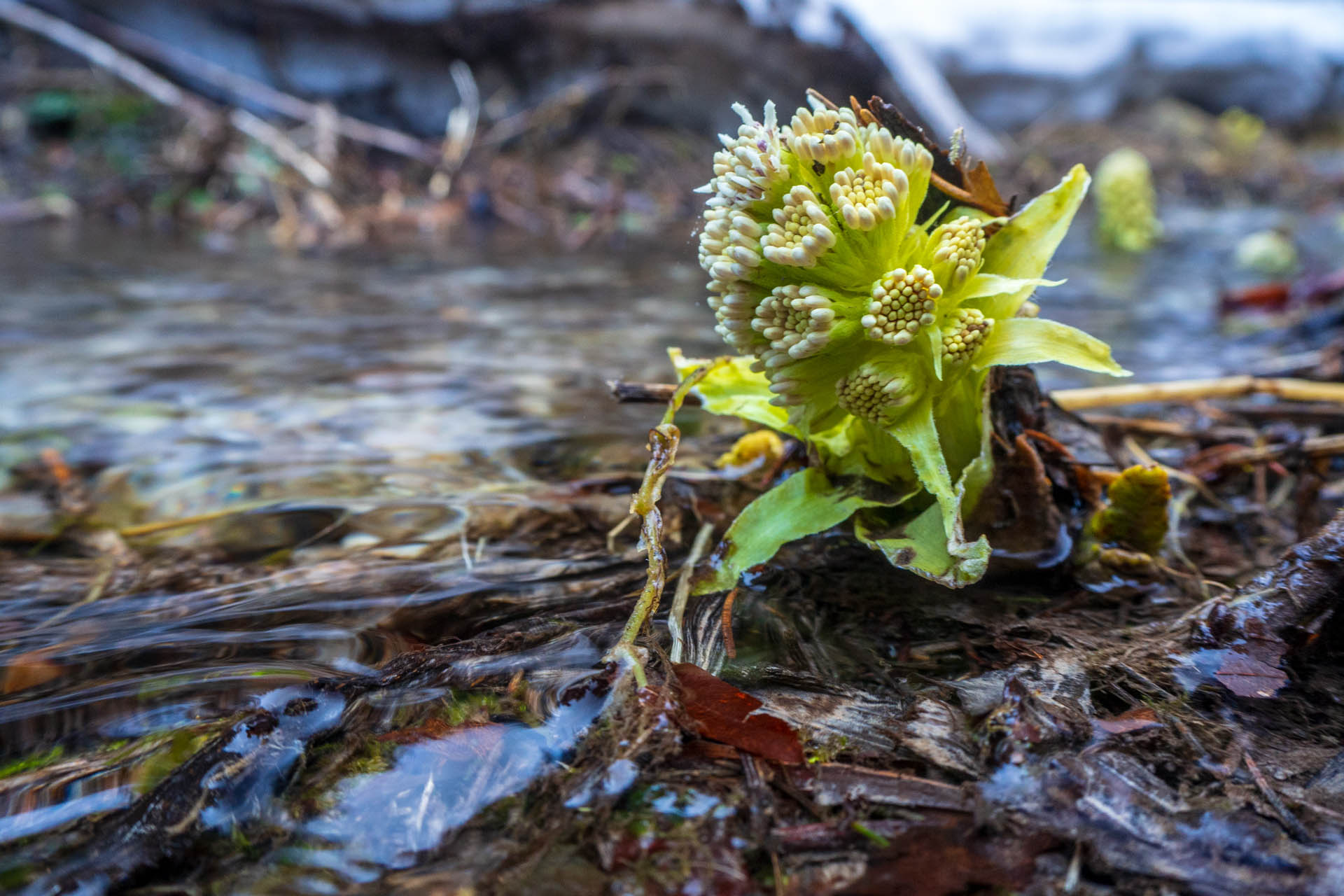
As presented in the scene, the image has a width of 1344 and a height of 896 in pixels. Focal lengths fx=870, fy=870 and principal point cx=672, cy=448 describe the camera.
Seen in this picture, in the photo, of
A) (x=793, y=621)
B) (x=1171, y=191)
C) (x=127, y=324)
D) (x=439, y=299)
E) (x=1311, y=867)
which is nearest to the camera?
(x=1311, y=867)

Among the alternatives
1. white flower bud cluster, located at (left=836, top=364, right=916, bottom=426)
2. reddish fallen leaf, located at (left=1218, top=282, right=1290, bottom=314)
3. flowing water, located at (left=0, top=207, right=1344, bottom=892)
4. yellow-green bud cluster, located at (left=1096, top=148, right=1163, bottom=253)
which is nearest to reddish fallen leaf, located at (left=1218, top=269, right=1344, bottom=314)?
reddish fallen leaf, located at (left=1218, top=282, right=1290, bottom=314)

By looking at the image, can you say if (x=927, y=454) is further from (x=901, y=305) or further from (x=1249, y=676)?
(x=1249, y=676)

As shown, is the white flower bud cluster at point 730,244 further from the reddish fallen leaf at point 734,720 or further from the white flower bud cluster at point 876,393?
the reddish fallen leaf at point 734,720

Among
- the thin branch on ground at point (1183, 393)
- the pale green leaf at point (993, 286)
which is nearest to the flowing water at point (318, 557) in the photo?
the pale green leaf at point (993, 286)

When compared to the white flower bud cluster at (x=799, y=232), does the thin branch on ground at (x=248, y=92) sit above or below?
above

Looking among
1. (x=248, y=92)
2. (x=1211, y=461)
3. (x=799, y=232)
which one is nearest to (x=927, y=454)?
(x=799, y=232)

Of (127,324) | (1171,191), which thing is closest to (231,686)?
(127,324)

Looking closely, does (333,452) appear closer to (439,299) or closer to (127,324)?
(127,324)
